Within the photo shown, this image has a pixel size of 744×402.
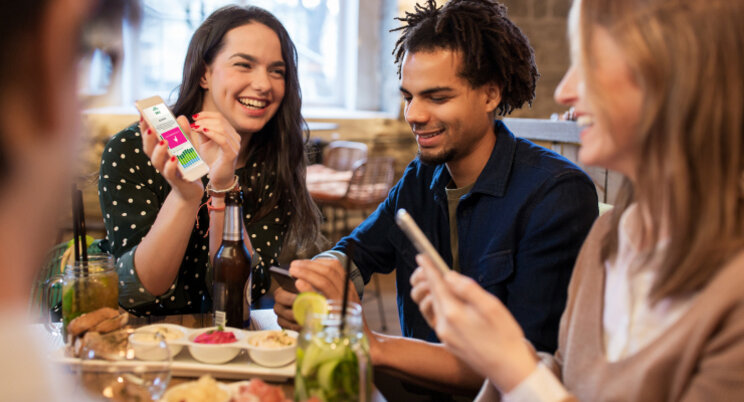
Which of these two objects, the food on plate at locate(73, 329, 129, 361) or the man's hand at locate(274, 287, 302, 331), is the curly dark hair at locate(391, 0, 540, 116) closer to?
the man's hand at locate(274, 287, 302, 331)

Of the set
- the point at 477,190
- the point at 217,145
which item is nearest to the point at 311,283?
the point at 477,190

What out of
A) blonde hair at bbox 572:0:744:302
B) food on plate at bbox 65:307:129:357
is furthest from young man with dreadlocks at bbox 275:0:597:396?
blonde hair at bbox 572:0:744:302

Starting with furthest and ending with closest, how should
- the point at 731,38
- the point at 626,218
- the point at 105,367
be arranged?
the point at 626,218 < the point at 105,367 < the point at 731,38

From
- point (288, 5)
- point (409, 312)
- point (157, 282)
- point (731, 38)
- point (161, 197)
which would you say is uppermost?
point (288, 5)

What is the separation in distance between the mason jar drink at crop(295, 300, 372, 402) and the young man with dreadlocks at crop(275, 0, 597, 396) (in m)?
0.43

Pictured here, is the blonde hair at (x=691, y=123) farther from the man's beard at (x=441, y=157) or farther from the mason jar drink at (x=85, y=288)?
the mason jar drink at (x=85, y=288)

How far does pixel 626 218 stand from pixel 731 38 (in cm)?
36

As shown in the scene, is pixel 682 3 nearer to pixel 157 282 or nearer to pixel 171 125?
pixel 171 125

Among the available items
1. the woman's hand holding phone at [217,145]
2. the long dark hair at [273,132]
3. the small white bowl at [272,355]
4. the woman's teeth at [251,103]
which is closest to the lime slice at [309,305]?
the small white bowl at [272,355]

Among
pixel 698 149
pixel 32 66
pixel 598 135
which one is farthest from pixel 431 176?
pixel 32 66

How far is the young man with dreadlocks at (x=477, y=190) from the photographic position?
1444 mm

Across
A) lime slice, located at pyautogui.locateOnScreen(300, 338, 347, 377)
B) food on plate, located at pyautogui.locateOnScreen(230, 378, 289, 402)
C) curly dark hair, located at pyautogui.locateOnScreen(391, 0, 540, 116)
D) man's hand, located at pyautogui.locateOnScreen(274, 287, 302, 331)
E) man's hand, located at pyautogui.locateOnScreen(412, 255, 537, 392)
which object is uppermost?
curly dark hair, located at pyautogui.locateOnScreen(391, 0, 540, 116)

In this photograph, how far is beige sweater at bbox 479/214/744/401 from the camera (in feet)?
2.59

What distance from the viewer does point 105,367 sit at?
0.95 meters
